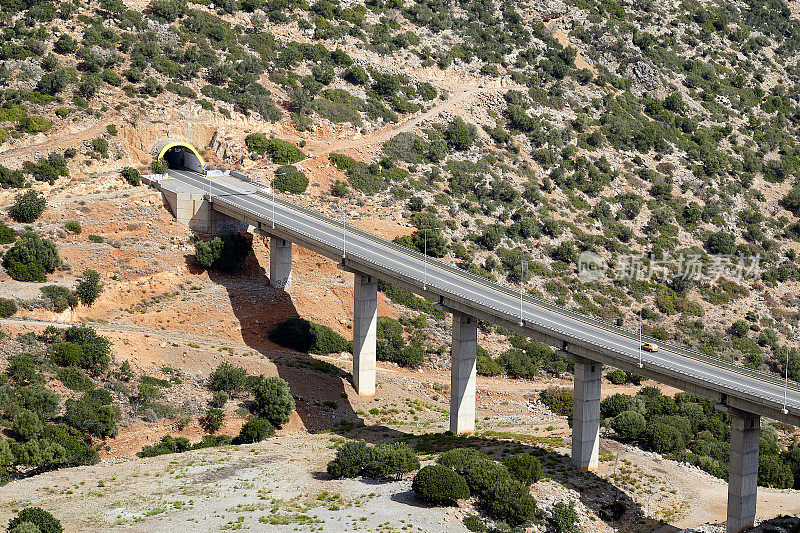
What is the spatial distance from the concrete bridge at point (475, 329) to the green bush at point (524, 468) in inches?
214

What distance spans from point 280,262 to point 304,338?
377 inches

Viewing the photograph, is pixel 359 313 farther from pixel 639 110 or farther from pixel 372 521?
pixel 639 110

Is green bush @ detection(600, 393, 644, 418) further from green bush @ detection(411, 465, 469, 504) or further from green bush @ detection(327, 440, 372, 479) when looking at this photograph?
green bush @ detection(411, 465, 469, 504)

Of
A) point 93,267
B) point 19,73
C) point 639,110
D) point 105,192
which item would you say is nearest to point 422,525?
point 93,267

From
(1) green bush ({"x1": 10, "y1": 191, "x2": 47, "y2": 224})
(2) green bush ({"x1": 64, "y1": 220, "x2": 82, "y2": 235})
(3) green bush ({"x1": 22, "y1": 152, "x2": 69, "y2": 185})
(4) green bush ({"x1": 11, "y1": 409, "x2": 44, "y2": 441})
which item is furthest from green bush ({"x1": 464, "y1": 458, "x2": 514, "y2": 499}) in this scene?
(3) green bush ({"x1": 22, "y1": 152, "x2": 69, "y2": 185})

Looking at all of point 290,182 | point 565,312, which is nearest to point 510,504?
point 565,312

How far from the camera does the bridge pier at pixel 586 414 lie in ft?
254

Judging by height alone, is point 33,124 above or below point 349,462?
above

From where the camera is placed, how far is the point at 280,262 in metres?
108

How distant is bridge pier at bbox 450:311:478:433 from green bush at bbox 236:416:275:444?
14.9 meters

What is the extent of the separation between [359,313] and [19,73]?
56.2m

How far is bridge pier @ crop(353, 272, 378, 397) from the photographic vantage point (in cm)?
9544

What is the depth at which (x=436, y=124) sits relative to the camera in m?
144

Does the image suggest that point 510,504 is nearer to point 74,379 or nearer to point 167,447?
point 167,447
